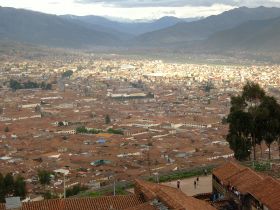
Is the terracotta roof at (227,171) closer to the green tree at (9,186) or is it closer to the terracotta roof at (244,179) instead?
the terracotta roof at (244,179)

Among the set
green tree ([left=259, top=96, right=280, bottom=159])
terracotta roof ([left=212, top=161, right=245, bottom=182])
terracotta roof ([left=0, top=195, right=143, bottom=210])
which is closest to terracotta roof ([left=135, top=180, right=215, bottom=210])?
terracotta roof ([left=0, top=195, right=143, bottom=210])

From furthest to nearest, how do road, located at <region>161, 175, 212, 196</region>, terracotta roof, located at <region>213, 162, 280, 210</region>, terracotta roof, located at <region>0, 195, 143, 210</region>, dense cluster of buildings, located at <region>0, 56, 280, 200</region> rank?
dense cluster of buildings, located at <region>0, 56, 280, 200</region>, road, located at <region>161, 175, 212, 196</region>, terracotta roof, located at <region>213, 162, 280, 210</region>, terracotta roof, located at <region>0, 195, 143, 210</region>

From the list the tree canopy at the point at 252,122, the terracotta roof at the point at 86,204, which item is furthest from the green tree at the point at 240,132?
the terracotta roof at the point at 86,204

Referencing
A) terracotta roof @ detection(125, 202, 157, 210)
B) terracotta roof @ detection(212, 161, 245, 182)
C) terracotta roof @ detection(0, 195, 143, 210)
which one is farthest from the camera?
terracotta roof @ detection(212, 161, 245, 182)

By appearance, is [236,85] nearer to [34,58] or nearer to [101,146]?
[101,146]

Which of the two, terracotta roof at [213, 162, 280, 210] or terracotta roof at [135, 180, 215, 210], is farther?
terracotta roof at [213, 162, 280, 210]

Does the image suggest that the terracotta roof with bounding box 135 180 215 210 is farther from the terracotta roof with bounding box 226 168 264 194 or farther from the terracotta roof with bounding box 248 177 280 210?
the terracotta roof with bounding box 226 168 264 194

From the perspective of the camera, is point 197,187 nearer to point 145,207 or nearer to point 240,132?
point 240,132
